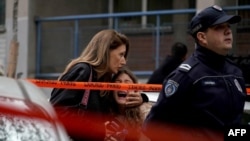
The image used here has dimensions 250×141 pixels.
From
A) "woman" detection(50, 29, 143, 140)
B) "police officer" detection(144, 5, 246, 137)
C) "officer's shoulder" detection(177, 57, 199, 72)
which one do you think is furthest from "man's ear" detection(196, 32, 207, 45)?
"woman" detection(50, 29, 143, 140)

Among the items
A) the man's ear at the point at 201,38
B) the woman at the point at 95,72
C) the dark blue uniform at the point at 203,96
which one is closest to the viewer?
the dark blue uniform at the point at 203,96

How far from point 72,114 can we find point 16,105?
189 centimetres

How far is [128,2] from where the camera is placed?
1379cm

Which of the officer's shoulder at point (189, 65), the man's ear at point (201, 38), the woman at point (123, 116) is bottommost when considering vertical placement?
the woman at point (123, 116)


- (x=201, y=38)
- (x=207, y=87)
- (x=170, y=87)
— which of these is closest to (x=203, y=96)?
(x=207, y=87)

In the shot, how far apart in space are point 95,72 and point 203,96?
3.06 ft

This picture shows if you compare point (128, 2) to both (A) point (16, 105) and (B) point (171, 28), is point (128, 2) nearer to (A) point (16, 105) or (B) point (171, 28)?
(B) point (171, 28)

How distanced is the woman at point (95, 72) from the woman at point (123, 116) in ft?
0.21

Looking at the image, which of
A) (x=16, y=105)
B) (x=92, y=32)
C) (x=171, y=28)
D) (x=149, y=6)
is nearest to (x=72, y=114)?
(x=16, y=105)

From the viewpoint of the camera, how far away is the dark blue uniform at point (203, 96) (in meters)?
3.75

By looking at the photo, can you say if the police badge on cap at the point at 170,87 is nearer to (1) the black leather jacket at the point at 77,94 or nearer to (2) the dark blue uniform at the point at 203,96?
(2) the dark blue uniform at the point at 203,96

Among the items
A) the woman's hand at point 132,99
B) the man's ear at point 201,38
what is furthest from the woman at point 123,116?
the man's ear at point 201,38

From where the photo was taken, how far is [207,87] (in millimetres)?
3752

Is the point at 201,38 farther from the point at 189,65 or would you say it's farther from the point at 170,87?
the point at 170,87
